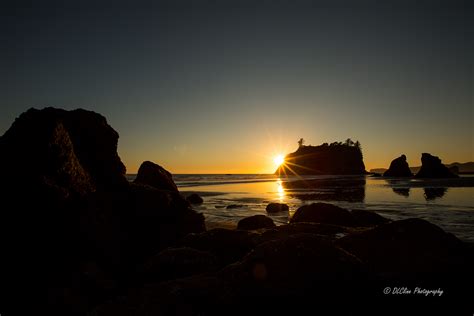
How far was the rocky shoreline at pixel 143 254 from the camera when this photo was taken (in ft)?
12.2

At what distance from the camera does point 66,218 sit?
19.9 ft

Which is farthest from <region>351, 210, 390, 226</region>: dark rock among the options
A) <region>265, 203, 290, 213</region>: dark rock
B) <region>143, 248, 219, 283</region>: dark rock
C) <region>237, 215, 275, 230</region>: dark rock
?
<region>143, 248, 219, 283</region>: dark rock

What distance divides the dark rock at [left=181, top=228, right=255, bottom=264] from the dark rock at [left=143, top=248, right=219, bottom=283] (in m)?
1.17

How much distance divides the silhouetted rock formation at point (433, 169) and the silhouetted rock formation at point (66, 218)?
95.2m

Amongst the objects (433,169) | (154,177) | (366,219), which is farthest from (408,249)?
(433,169)

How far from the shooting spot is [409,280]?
4707mm

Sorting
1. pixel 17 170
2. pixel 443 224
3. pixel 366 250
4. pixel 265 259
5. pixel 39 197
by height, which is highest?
pixel 17 170

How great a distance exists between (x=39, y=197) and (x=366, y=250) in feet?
23.1

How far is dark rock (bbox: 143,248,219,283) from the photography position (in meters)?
5.13

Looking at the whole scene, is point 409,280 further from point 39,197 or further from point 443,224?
point 443,224

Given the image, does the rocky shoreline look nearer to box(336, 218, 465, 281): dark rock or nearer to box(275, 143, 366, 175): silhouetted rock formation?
box(336, 218, 465, 281): dark rock

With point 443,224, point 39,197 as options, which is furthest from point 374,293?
point 443,224

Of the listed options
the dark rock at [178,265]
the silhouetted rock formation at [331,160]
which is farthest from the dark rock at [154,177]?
the silhouetted rock formation at [331,160]

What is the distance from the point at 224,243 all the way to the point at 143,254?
8.49 ft
